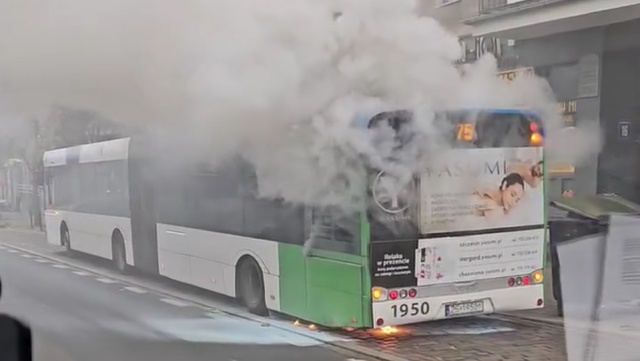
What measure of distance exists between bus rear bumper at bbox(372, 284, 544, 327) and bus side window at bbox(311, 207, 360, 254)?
255 mm

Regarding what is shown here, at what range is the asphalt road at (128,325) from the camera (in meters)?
2.36

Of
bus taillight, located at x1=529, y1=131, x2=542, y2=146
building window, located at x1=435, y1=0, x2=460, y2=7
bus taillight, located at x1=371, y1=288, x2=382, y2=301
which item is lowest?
bus taillight, located at x1=371, y1=288, x2=382, y2=301

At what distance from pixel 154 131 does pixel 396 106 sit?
0.93m

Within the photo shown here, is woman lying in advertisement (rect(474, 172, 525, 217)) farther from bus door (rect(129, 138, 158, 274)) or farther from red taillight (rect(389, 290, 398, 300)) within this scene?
bus door (rect(129, 138, 158, 274))

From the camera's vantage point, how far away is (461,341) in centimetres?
280

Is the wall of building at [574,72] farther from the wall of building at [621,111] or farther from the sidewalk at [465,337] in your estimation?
Result: the sidewalk at [465,337]

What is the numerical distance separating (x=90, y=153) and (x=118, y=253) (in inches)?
17.1

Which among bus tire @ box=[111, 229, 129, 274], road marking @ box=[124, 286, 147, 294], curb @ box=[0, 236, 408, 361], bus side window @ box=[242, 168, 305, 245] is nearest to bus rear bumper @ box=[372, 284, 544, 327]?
curb @ box=[0, 236, 408, 361]

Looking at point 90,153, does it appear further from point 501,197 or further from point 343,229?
point 501,197

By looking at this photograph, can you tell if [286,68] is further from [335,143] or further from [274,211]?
[274,211]

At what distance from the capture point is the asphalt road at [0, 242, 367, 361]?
93.0 inches

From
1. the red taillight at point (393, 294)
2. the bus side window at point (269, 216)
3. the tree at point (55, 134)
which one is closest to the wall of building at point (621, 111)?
the red taillight at point (393, 294)

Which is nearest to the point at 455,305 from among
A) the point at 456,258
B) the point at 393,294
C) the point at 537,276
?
the point at 456,258

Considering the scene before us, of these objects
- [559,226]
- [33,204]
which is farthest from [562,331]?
[33,204]
